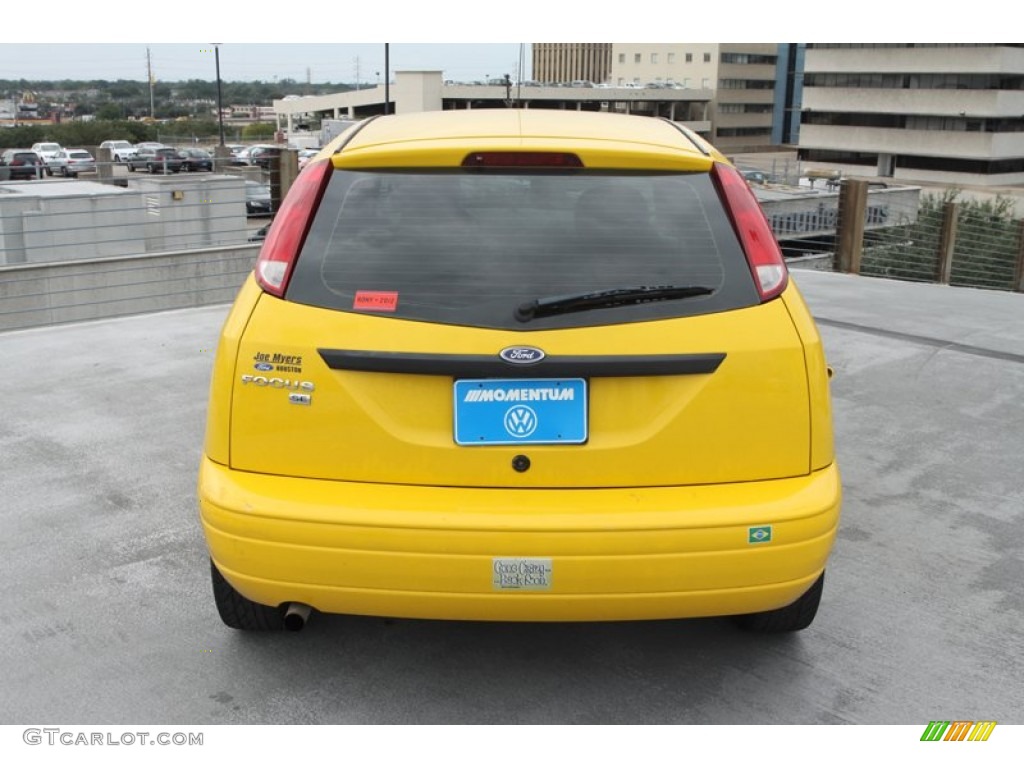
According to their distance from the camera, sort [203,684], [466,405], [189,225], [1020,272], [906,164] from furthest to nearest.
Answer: [906,164] → [189,225] → [1020,272] → [203,684] → [466,405]

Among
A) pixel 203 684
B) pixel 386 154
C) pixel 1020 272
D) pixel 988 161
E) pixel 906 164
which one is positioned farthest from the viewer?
pixel 906 164

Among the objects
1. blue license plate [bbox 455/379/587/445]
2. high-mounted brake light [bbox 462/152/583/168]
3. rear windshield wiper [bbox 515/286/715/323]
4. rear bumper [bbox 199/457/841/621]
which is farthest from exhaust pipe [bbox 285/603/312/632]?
high-mounted brake light [bbox 462/152/583/168]

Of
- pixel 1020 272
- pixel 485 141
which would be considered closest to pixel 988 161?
pixel 1020 272

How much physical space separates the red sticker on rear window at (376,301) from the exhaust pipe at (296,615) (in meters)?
0.91

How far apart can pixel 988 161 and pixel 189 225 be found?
292 ft

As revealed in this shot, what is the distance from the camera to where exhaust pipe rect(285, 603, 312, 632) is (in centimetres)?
310

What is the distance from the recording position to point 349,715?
Answer: 3.02 metres

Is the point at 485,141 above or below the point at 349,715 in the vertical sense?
above

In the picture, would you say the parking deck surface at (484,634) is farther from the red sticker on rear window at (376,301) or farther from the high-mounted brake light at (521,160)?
the high-mounted brake light at (521,160)

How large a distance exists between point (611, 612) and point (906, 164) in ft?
345

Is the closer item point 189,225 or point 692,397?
point 692,397

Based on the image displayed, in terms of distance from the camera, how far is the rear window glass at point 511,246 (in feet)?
9.12

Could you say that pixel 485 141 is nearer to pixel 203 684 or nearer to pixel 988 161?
pixel 203 684
